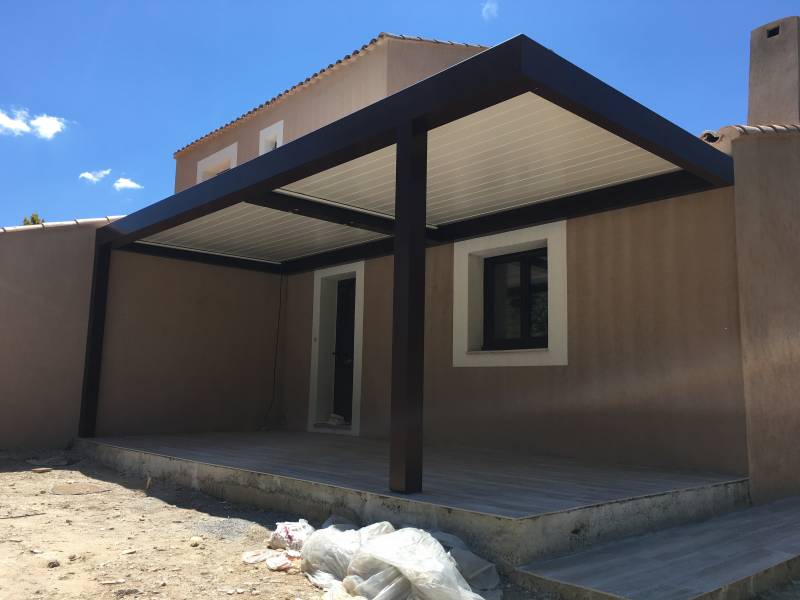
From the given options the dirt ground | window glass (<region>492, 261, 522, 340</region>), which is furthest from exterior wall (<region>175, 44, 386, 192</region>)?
the dirt ground

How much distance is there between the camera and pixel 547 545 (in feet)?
11.1

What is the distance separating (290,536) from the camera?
12.7 ft

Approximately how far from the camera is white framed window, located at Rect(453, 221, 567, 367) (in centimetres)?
655

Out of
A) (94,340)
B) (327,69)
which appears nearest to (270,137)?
(327,69)

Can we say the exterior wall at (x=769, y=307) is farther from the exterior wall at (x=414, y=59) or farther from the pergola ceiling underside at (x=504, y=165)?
the exterior wall at (x=414, y=59)

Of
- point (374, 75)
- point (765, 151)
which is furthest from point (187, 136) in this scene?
point (765, 151)

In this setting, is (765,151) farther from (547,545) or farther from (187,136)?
(187,136)

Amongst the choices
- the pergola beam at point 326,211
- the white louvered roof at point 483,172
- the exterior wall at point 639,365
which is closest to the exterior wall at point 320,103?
the white louvered roof at point 483,172

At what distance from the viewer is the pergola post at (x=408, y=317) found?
408 centimetres

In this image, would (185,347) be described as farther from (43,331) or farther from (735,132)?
(735,132)

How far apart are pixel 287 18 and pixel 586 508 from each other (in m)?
7.90

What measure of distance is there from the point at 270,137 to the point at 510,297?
7.52 m

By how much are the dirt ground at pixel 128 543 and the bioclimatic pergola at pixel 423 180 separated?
1099 mm

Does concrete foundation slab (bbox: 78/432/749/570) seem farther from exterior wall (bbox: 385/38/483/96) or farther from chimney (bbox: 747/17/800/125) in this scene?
exterior wall (bbox: 385/38/483/96)
